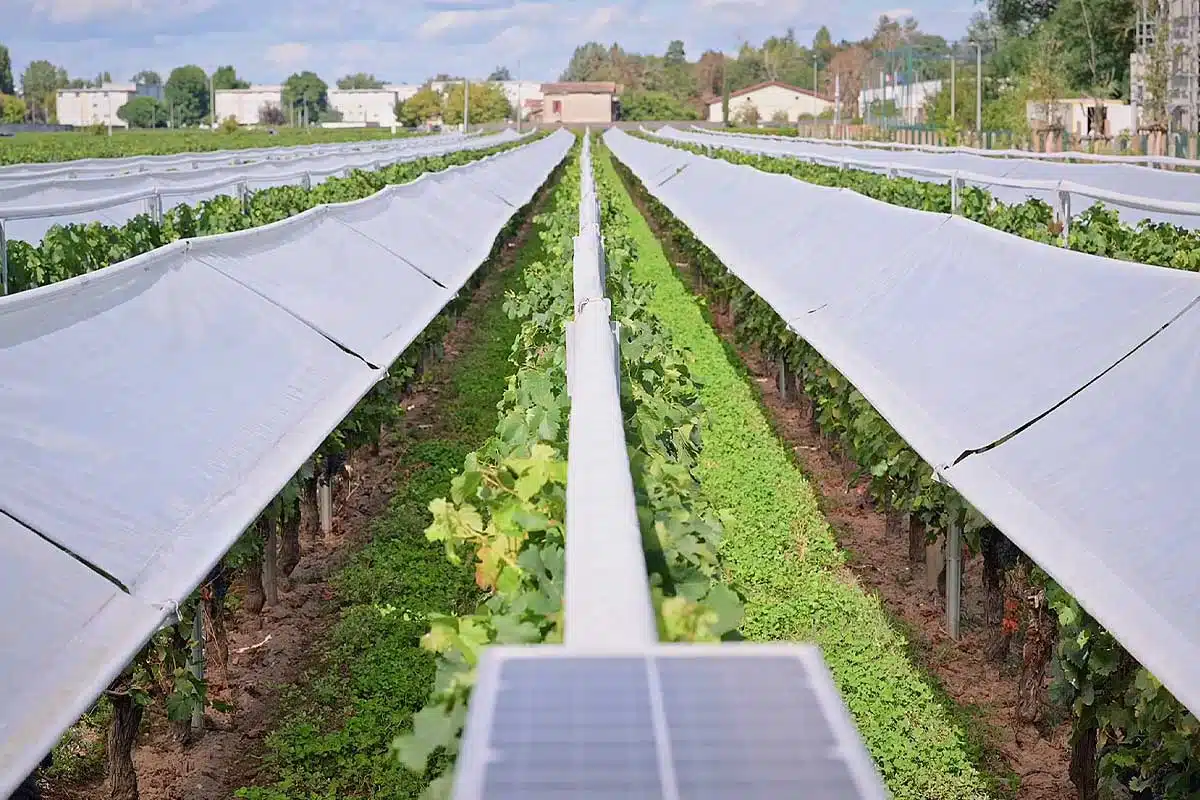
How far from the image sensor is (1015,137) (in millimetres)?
45125

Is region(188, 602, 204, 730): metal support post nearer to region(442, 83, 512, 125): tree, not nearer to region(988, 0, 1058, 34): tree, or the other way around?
region(988, 0, 1058, 34): tree

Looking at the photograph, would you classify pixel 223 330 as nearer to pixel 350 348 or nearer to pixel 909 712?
pixel 350 348

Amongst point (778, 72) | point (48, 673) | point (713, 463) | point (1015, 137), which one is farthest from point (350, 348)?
point (778, 72)

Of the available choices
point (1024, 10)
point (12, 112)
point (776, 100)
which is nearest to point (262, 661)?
point (1024, 10)

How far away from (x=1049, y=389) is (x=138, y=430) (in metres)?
3.30

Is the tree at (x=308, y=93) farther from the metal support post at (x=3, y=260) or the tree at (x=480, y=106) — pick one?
the metal support post at (x=3, y=260)

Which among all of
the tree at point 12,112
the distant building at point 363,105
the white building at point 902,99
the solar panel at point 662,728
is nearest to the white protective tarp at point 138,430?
the solar panel at point 662,728

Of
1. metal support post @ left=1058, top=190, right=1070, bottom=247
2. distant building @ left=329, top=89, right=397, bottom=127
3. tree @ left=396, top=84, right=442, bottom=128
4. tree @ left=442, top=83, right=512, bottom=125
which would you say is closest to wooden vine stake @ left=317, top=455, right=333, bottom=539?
metal support post @ left=1058, top=190, right=1070, bottom=247

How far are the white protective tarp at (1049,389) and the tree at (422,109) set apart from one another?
116 metres

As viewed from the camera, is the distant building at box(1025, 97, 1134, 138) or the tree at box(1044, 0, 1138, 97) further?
the tree at box(1044, 0, 1138, 97)

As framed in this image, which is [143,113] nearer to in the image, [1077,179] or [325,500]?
[1077,179]

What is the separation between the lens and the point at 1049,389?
5.66 metres

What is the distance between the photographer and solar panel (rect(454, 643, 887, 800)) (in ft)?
5.83

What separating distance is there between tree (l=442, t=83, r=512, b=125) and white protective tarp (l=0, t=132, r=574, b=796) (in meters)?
112
